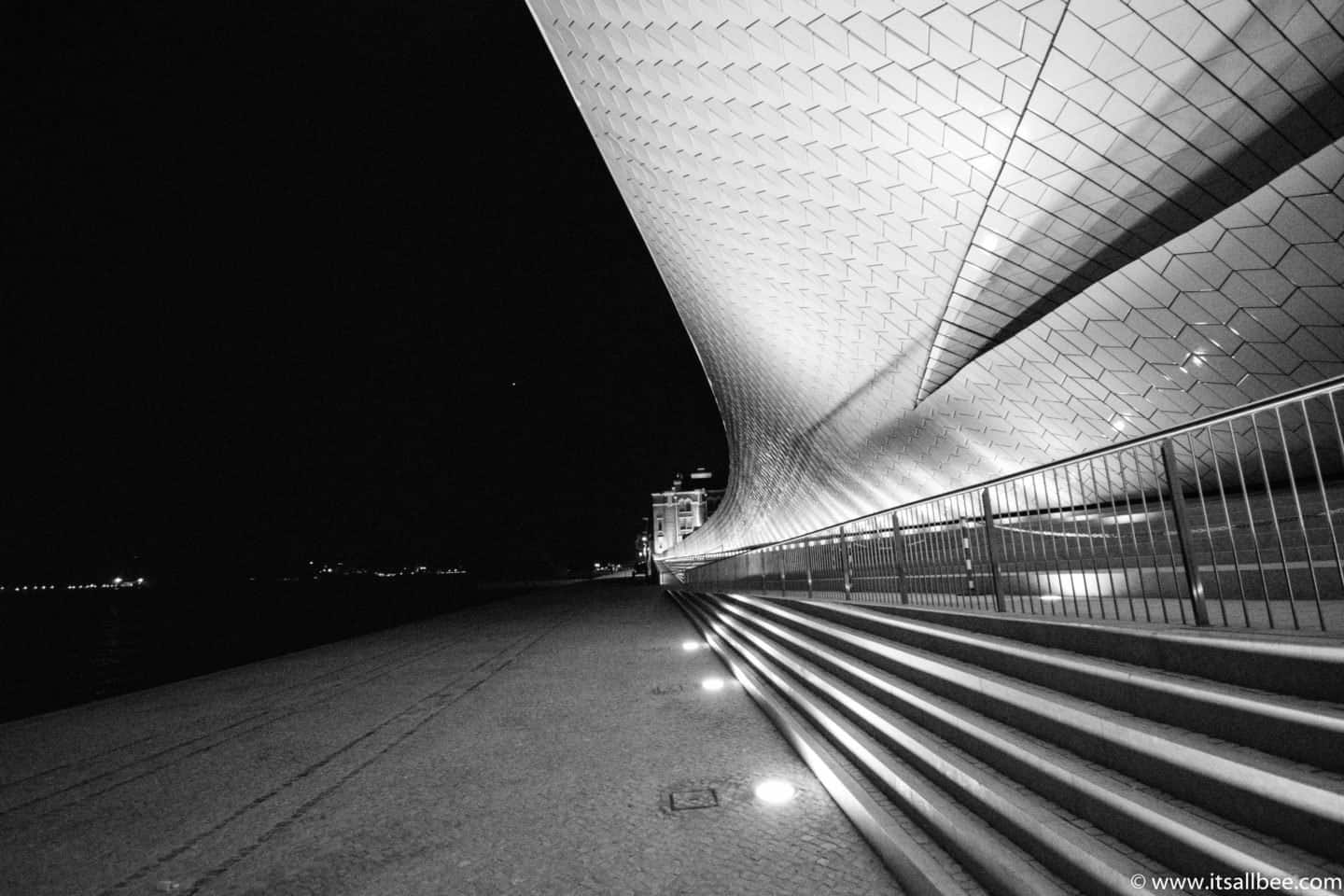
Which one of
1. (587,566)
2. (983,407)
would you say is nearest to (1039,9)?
(983,407)

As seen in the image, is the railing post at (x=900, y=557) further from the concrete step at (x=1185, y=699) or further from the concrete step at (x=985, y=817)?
the concrete step at (x=1185, y=699)

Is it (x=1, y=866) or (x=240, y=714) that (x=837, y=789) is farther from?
(x=240, y=714)

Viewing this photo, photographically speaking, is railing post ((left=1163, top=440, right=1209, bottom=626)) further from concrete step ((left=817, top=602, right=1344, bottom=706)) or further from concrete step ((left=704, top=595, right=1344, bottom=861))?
concrete step ((left=704, top=595, right=1344, bottom=861))

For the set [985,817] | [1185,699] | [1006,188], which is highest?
[1006,188]

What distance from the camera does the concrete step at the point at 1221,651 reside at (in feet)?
6.82

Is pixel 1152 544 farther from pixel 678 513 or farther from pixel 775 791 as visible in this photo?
pixel 678 513

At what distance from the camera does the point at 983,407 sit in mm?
13008

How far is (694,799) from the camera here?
399 centimetres

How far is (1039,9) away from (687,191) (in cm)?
1017

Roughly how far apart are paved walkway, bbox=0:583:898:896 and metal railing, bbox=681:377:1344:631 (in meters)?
2.21

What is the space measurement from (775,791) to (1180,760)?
2.52 meters

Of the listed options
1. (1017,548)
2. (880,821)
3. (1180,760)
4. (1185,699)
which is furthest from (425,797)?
(1017,548)

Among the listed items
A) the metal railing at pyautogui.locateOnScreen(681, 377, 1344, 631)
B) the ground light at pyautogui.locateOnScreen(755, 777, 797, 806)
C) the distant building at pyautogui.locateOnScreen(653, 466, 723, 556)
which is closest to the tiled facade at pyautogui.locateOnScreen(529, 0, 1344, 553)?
the metal railing at pyautogui.locateOnScreen(681, 377, 1344, 631)

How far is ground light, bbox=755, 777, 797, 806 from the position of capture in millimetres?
3891
